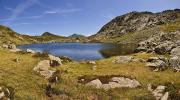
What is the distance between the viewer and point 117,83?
40750 millimetres

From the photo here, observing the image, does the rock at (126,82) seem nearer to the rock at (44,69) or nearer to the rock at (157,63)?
the rock at (157,63)

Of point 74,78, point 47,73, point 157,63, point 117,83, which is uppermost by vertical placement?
point 157,63

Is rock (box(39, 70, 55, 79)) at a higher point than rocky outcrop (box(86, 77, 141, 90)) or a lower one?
higher

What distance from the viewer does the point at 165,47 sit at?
75125mm

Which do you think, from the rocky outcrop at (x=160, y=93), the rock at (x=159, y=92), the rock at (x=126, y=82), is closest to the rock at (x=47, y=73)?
the rock at (x=126, y=82)

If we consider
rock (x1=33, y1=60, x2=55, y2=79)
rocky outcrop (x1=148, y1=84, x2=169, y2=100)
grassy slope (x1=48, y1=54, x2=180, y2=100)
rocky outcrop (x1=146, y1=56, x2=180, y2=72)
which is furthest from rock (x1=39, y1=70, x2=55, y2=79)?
rocky outcrop (x1=146, y1=56, x2=180, y2=72)

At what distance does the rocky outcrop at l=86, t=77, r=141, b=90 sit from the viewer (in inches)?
1560

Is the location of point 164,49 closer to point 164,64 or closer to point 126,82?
point 164,64

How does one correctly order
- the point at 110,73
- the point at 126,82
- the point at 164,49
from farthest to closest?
1. the point at 164,49
2. the point at 110,73
3. the point at 126,82

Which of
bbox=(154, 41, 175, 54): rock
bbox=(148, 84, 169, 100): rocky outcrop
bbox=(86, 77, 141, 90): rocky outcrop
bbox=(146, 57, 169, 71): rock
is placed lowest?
bbox=(148, 84, 169, 100): rocky outcrop

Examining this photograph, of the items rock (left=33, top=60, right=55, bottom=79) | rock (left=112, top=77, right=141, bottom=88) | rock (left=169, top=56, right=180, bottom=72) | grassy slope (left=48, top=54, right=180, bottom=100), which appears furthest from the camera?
rock (left=169, top=56, right=180, bottom=72)

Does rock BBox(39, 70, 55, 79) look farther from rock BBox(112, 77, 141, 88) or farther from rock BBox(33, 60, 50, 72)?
rock BBox(112, 77, 141, 88)

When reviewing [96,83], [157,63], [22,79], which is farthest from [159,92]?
[22,79]

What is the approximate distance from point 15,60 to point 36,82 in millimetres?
12710
